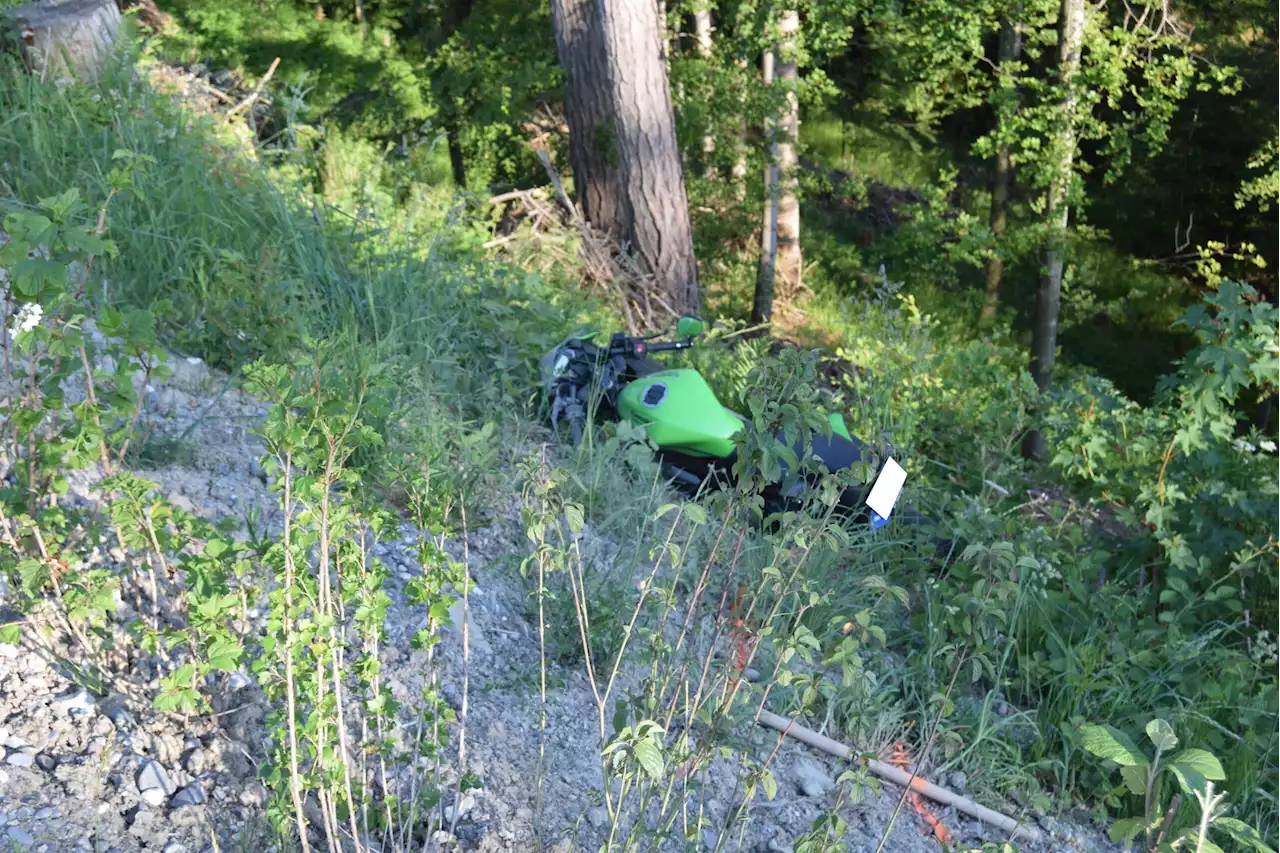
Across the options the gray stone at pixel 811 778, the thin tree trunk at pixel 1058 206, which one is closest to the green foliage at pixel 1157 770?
the gray stone at pixel 811 778

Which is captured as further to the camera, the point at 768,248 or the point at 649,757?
the point at 768,248

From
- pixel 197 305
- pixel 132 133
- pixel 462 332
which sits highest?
pixel 132 133

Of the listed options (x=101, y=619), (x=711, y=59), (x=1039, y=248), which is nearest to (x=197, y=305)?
(x=101, y=619)

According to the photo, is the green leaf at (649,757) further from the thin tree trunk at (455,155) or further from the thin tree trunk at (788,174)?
the thin tree trunk at (455,155)

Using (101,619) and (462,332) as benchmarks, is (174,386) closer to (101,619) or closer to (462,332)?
(462,332)

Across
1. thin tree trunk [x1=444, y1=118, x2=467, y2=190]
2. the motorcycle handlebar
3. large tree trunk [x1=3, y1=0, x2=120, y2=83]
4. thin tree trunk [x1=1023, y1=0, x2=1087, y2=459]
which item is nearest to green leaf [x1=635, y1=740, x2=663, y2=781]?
the motorcycle handlebar

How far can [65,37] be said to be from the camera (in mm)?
5422

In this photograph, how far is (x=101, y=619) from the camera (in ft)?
7.24

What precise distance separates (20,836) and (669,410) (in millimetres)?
2418

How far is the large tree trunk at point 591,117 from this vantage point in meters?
6.88

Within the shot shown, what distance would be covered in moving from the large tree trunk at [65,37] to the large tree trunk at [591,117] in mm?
2614

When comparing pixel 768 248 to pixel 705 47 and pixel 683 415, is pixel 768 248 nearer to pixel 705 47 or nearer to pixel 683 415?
pixel 705 47

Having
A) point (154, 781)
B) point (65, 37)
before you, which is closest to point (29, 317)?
point (154, 781)

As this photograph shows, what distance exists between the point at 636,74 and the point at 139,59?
2.84 meters
